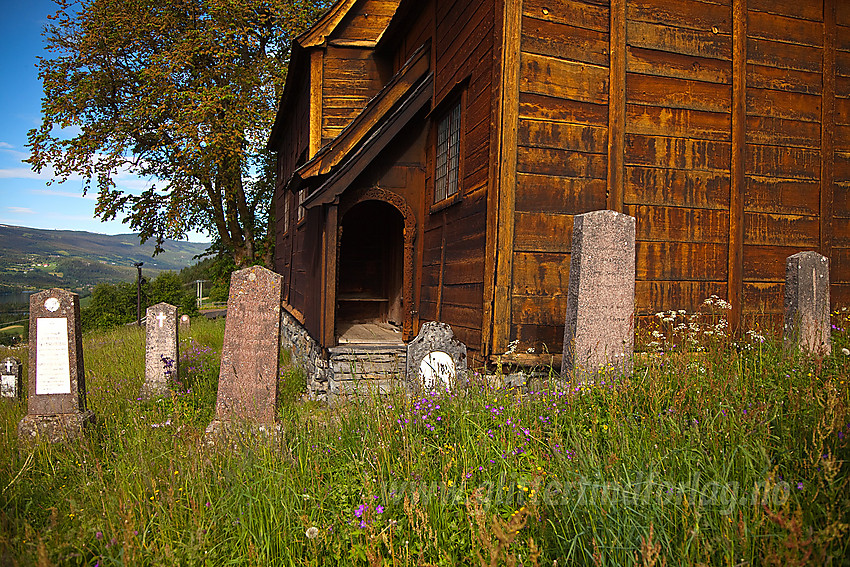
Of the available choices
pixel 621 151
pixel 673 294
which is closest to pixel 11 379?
pixel 621 151

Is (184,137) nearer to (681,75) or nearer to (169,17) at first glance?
(169,17)

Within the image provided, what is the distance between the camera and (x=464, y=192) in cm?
646

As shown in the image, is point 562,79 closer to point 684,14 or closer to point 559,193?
point 559,193

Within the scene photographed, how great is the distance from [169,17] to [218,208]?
269 inches

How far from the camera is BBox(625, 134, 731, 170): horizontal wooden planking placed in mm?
5902

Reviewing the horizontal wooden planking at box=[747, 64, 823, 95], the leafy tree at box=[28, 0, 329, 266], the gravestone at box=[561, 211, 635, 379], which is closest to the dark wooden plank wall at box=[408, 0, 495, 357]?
the gravestone at box=[561, 211, 635, 379]

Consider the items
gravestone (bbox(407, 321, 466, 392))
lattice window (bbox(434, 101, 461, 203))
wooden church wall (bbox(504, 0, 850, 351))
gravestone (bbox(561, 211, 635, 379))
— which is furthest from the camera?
lattice window (bbox(434, 101, 461, 203))

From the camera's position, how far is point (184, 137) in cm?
1777

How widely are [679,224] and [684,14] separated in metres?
2.44

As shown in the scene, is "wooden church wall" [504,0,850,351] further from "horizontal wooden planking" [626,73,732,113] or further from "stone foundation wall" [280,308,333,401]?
"stone foundation wall" [280,308,333,401]

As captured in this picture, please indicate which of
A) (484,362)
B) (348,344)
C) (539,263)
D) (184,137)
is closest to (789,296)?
(539,263)

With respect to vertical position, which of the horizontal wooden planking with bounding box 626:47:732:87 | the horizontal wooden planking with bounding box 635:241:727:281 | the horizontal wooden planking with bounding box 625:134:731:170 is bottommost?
the horizontal wooden planking with bounding box 635:241:727:281

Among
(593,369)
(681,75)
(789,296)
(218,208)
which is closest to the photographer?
(593,369)

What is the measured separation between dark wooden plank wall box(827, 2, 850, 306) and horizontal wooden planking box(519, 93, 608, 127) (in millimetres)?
3357
